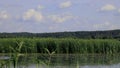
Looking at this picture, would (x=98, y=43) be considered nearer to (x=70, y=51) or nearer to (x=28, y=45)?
(x=70, y=51)

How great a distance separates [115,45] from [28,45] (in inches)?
305

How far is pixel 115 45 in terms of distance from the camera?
31859mm

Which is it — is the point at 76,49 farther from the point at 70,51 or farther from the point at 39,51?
the point at 39,51

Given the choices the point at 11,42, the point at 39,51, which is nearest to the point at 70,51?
the point at 39,51

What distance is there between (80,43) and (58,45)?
74.9 inches

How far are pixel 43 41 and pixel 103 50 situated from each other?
204 inches

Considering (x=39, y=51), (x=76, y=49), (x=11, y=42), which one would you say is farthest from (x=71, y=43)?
(x=11, y=42)

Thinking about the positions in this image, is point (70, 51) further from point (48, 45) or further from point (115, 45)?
point (115, 45)

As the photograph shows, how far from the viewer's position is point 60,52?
2997cm

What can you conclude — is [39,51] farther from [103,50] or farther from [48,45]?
[103,50]

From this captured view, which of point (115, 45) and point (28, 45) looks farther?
point (115, 45)

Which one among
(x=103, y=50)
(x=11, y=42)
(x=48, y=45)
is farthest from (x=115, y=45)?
(x=11, y=42)

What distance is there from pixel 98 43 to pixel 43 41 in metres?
4.73

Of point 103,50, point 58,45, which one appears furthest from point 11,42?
point 103,50
